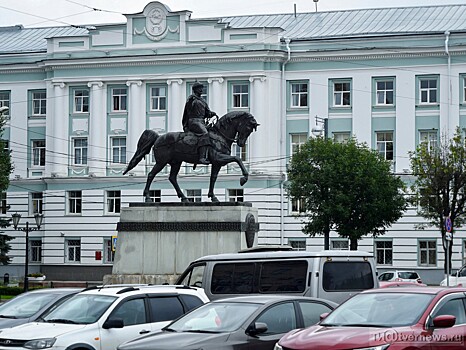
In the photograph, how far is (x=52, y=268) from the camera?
68.4 meters

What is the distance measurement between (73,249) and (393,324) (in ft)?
183

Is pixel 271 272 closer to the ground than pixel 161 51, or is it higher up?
closer to the ground

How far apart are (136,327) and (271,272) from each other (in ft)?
19.4

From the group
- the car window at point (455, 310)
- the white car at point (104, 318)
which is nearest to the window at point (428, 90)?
the white car at point (104, 318)

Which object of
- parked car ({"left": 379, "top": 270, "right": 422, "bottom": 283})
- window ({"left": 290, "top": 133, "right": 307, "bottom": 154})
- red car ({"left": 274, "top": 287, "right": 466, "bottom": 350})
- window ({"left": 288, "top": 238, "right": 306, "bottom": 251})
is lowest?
parked car ({"left": 379, "top": 270, "right": 422, "bottom": 283})

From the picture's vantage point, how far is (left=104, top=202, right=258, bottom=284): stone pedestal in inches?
1375

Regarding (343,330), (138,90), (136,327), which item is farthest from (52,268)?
(343,330)

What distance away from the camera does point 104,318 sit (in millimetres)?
18266

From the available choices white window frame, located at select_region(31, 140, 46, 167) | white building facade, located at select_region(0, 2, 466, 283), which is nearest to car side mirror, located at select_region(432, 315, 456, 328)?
white building facade, located at select_region(0, 2, 466, 283)

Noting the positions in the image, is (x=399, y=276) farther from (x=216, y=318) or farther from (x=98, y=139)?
(x=216, y=318)

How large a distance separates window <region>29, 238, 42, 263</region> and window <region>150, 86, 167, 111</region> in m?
11.4

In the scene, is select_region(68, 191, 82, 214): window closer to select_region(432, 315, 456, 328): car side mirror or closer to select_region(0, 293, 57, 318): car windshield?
select_region(0, 293, 57, 318): car windshield

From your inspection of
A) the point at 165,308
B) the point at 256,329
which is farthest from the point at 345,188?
the point at 256,329

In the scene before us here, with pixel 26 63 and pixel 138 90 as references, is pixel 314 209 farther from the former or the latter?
pixel 26 63
